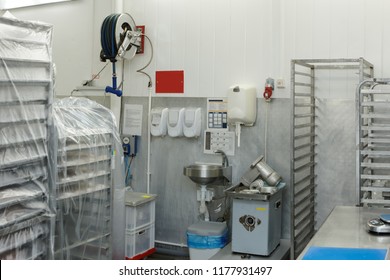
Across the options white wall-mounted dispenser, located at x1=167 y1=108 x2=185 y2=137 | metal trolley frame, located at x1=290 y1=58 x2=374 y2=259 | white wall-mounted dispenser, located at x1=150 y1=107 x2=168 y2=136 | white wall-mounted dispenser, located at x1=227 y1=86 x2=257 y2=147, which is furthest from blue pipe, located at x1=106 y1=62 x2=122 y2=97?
metal trolley frame, located at x1=290 y1=58 x2=374 y2=259

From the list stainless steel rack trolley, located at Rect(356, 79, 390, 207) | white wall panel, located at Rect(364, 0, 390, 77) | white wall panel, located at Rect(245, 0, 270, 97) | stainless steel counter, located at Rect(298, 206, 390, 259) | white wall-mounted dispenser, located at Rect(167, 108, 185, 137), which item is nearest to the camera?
stainless steel counter, located at Rect(298, 206, 390, 259)

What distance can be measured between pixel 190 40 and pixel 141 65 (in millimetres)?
596

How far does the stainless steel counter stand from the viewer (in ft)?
6.47

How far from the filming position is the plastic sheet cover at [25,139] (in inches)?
108

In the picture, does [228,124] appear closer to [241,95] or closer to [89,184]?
[241,95]

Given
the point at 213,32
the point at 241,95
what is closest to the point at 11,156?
the point at 241,95

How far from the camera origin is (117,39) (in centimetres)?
453

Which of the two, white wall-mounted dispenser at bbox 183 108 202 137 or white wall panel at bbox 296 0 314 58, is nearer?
white wall panel at bbox 296 0 314 58

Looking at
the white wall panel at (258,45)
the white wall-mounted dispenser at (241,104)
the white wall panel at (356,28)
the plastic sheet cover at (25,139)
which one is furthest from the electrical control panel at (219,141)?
the plastic sheet cover at (25,139)

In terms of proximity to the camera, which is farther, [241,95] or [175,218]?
[175,218]

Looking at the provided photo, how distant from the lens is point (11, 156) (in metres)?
2.79

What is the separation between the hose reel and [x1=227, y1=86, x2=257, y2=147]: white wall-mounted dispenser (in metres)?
1.15

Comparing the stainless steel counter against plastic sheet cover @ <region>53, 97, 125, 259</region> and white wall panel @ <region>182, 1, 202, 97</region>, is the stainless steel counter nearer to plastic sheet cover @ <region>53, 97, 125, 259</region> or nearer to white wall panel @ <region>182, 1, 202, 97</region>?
plastic sheet cover @ <region>53, 97, 125, 259</region>

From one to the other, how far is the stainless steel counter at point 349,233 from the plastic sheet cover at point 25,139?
1.75 metres
